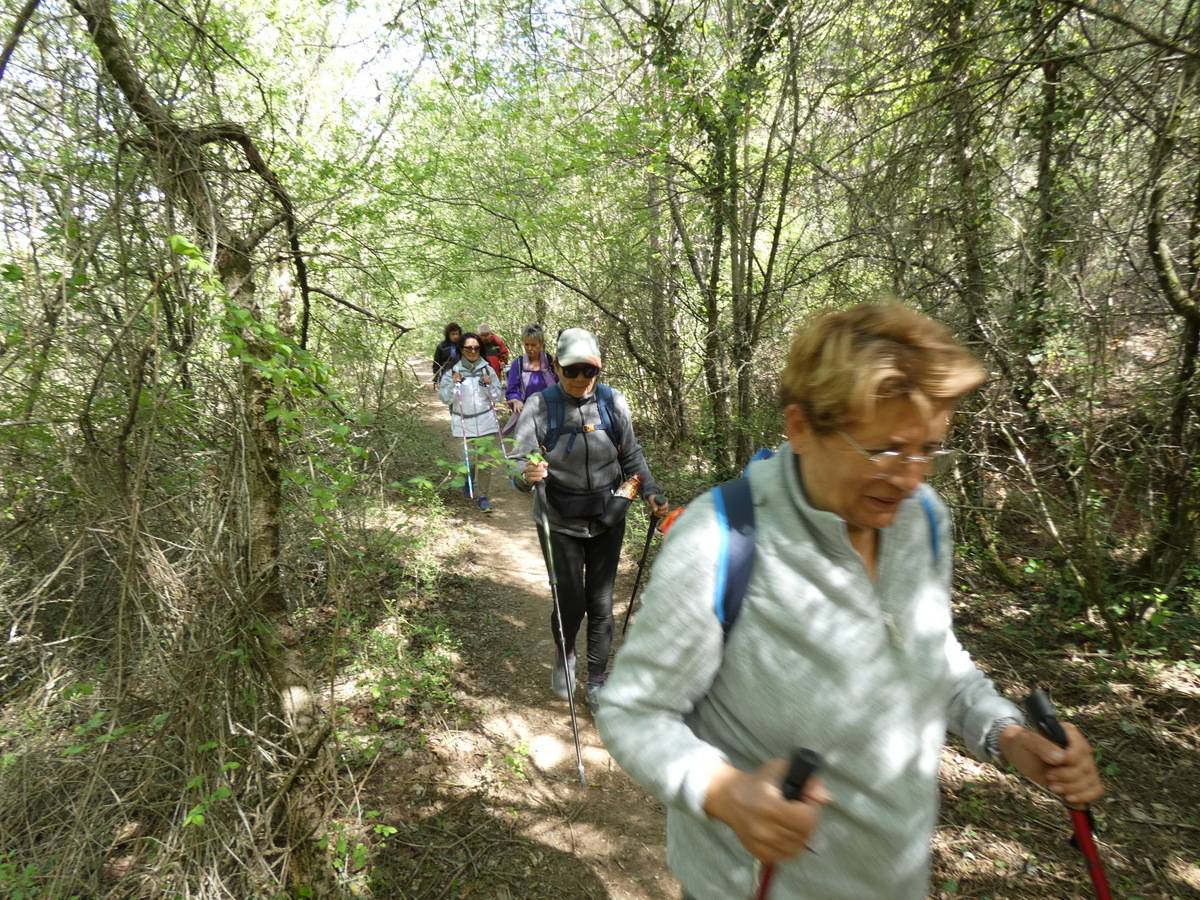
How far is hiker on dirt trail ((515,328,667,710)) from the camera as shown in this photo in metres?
3.23

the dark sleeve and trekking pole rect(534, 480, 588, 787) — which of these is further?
the dark sleeve

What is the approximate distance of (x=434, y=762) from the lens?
3.40m

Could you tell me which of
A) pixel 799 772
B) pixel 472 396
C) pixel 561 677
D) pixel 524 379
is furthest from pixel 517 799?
pixel 472 396

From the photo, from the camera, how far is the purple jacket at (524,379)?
22.3 ft

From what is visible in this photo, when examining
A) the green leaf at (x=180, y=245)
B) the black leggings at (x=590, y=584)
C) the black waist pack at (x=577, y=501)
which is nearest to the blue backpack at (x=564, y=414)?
the black waist pack at (x=577, y=501)

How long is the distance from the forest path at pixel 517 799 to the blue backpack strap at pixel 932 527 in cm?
247

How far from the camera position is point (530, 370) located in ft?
23.0

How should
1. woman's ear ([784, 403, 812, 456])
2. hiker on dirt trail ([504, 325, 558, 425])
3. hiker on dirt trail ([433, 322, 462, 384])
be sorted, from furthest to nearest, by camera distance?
hiker on dirt trail ([433, 322, 462, 384]) < hiker on dirt trail ([504, 325, 558, 425]) < woman's ear ([784, 403, 812, 456])

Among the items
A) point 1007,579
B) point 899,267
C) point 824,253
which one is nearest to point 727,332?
point 824,253

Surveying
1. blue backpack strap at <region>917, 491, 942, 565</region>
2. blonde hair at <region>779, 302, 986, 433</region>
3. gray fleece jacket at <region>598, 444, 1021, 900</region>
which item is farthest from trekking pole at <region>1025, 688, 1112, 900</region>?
blonde hair at <region>779, 302, 986, 433</region>

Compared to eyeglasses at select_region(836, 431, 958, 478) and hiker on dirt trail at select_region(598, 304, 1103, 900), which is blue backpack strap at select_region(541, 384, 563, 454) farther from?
eyeglasses at select_region(836, 431, 958, 478)

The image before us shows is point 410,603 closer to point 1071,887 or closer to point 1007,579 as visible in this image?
point 1071,887

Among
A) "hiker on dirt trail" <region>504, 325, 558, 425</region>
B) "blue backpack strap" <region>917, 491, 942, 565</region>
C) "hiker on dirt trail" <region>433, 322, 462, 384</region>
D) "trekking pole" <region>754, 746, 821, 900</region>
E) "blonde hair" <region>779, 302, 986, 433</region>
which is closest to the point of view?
"trekking pole" <region>754, 746, 821, 900</region>

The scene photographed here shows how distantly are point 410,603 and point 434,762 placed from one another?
73.4 inches
